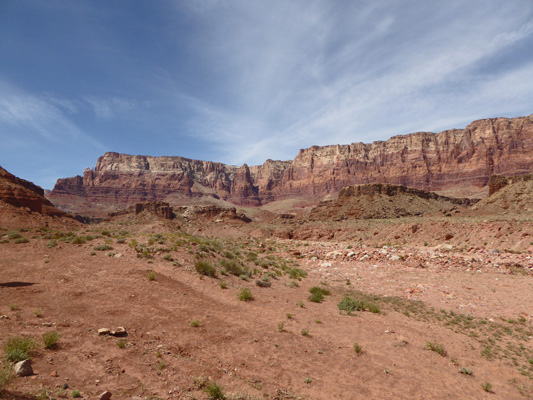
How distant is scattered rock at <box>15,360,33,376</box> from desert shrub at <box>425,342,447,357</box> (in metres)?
10.2

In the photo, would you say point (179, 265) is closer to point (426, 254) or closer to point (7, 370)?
point (7, 370)

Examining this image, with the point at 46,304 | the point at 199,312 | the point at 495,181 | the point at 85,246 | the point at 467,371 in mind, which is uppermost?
the point at 495,181

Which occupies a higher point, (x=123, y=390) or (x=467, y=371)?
(x=123, y=390)

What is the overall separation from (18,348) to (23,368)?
0.85 meters

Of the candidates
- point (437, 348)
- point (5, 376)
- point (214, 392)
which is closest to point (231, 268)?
point (437, 348)

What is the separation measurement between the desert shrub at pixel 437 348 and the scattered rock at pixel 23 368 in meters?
10.2

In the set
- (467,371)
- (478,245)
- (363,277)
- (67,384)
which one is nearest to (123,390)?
(67,384)

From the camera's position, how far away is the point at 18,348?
5.28m

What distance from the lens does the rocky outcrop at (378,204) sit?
2317 inches

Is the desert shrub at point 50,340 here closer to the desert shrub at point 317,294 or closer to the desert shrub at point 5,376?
the desert shrub at point 5,376

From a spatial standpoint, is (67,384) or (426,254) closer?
(67,384)

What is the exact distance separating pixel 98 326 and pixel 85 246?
10.4m

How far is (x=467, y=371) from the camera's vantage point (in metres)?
7.47

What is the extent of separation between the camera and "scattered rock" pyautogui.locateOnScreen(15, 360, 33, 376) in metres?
4.62
